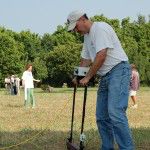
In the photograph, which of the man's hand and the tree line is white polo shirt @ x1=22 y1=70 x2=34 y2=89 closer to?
the man's hand

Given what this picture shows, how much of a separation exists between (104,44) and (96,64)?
0.28m

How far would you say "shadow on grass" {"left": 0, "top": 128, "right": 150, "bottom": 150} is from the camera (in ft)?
28.8

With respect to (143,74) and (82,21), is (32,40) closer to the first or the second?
(143,74)

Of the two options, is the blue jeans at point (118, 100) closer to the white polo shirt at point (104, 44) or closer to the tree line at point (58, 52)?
the white polo shirt at point (104, 44)

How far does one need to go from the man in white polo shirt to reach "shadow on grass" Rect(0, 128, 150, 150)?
1636mm

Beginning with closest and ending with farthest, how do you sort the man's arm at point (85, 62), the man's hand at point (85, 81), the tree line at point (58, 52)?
the man's hand at point (85, 81) < the man's arm at point (85, 62) < the tree line at point (58, 52)

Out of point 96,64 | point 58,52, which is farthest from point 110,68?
point 58,52

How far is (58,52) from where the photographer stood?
2977 inches

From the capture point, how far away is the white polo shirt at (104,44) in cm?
696

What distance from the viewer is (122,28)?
261ft

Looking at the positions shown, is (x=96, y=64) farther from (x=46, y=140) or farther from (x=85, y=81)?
(x=46, y=140)

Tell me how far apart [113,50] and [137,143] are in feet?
8.10

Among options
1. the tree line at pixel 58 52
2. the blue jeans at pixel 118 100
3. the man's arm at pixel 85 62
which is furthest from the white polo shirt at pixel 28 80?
the tree line at pixel 58 52

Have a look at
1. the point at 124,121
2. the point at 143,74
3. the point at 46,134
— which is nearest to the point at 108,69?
the point at 124,121
